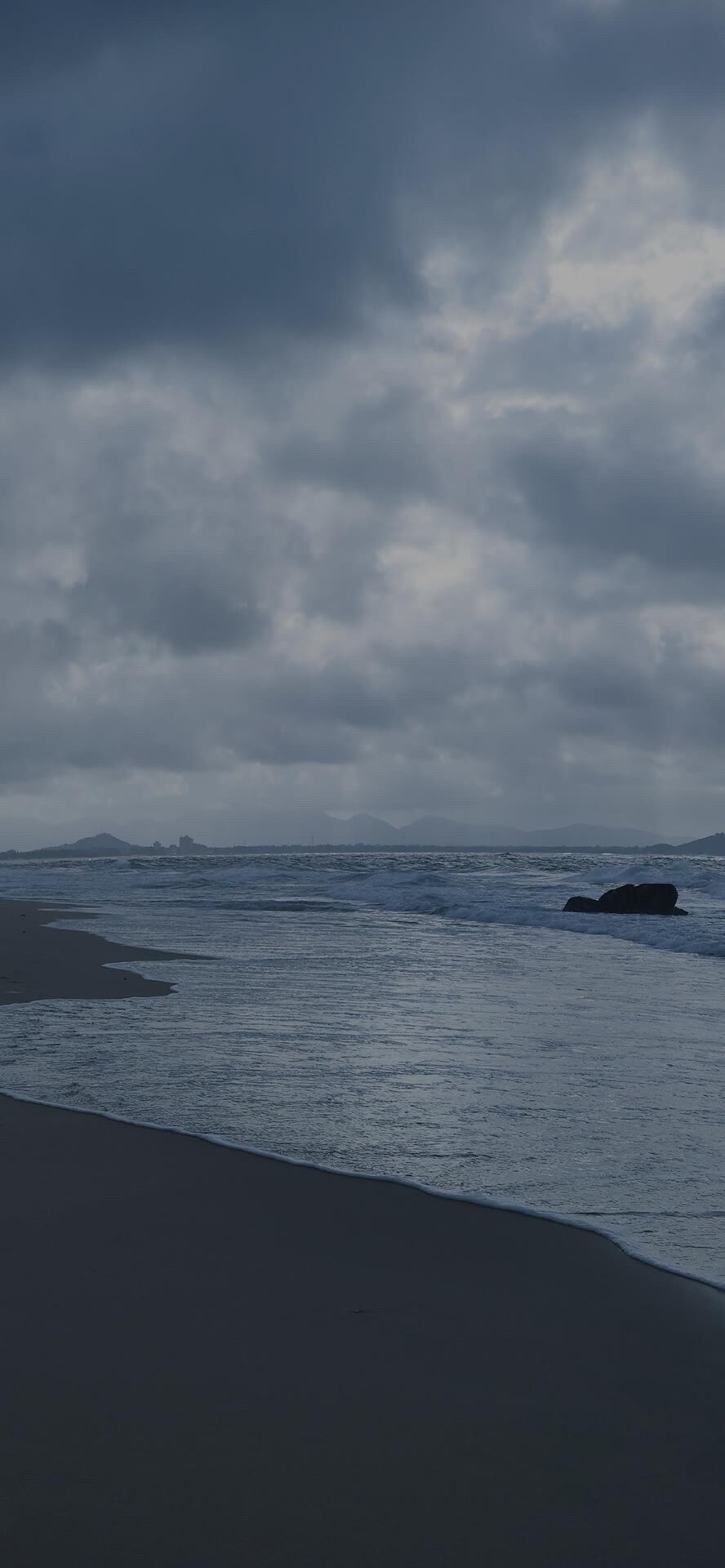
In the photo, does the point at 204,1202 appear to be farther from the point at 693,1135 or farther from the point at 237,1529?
the point at 693,1135

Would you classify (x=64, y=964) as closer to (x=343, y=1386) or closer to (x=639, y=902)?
(x=343, y=1386)

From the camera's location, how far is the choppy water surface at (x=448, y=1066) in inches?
168

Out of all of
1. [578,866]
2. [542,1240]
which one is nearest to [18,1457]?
[542,1240]

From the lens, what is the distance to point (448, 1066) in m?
6.41

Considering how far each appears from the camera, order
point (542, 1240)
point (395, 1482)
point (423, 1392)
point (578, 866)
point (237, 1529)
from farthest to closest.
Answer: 1. point (578, 866)
2. point (542, 1240)
3. point (423, 1392)
4. point (395, 1482)
5. point (237, 1529)

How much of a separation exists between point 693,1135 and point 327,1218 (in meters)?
1.98

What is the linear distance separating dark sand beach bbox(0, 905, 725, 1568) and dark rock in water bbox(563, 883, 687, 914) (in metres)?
20.9

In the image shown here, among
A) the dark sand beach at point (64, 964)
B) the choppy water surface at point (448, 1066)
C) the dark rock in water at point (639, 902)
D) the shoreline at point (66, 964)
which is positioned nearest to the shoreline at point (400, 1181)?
the choppy water surface at point (448, 1066)

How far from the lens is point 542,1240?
11.6 ft

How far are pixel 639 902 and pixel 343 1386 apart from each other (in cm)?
2256

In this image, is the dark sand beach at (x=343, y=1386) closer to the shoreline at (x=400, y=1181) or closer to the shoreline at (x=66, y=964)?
the shoreline at (x=400, y=1181)

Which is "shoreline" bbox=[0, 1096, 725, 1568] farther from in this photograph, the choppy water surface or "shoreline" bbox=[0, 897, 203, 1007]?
"shoreline" bbox=[0, 897, 203, 1007]

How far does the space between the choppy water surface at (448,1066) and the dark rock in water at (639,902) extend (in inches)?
350

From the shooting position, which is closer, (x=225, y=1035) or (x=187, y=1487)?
(x=187, y=1487)
